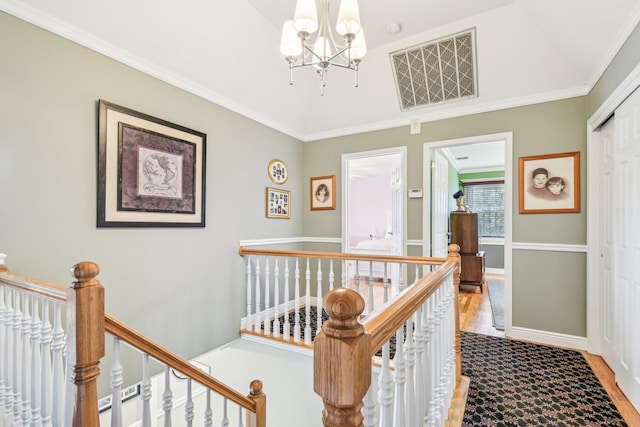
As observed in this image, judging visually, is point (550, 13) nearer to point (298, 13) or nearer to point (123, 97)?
point (298, 13)

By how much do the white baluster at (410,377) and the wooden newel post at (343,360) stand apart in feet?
1.53

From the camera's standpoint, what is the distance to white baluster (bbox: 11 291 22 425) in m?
1.40

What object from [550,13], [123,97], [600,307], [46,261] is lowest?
[600,307]

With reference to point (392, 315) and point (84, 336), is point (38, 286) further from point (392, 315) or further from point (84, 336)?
point (392, 315)

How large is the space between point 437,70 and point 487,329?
9.58 feet

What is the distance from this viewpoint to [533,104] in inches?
119

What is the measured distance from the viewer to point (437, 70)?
125 inches

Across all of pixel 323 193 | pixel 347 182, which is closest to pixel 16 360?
pixel 323 193

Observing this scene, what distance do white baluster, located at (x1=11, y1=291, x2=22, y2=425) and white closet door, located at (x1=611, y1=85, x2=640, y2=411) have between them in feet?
11.4

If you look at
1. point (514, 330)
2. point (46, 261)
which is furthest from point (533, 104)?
point (46, 261)

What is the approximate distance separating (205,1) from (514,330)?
4221 millimetres

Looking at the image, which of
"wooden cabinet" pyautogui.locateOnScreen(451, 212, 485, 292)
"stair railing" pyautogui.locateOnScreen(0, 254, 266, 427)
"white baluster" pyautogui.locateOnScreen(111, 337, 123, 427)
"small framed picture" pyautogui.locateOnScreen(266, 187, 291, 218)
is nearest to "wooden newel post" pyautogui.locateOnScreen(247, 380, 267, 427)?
"stair railing" pyautogui.locateOnScreen(0, 254, 266, 427)

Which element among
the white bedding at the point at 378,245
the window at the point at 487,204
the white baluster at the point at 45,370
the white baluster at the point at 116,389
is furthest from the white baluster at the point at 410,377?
the window at the point at 487,204

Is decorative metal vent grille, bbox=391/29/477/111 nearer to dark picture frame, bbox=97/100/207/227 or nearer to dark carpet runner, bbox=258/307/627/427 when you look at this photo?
dark picture frame, bbox=97/100/207/227
